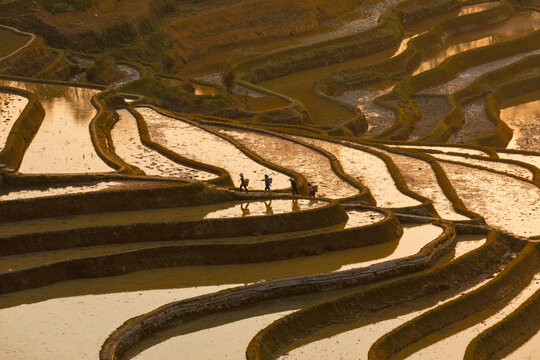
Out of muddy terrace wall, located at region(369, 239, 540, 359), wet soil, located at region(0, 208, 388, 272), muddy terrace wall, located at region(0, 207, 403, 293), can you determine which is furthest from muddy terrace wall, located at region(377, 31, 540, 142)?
wet soil, located at region(0, 208, 388, 272)

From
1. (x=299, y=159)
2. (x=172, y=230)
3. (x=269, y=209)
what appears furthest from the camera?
(x=299, y=159)

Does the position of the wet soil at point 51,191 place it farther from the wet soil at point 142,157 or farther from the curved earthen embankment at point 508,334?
the curved earthen embankment at point 508,334

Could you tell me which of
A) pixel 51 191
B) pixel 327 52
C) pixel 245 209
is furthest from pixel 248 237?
pixel 327 52

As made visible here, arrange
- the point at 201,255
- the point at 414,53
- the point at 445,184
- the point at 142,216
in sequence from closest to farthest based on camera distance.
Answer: the point at 201,255 → the point at 142,216 → the point at 445,184 → the point at 414,53

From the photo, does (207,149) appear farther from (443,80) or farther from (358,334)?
(443,80)

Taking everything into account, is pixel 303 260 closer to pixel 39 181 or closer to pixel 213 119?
pixel 39 181
